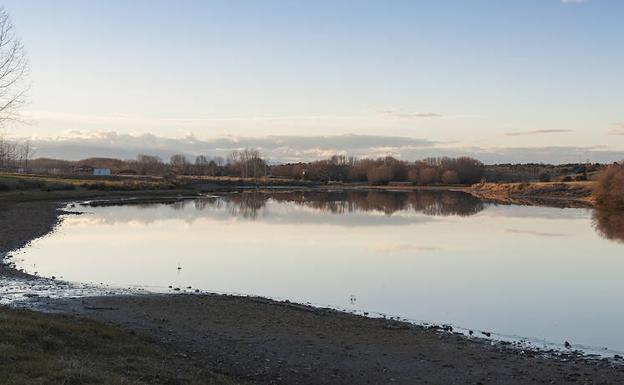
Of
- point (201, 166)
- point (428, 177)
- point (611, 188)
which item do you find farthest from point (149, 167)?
point (611, 188)

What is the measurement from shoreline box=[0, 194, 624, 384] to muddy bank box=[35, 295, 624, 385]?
0.02m

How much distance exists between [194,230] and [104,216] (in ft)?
38.5

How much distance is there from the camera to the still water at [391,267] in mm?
14039

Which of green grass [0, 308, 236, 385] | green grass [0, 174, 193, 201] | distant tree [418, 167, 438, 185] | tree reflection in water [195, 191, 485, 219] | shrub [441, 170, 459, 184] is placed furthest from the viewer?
distant tree [418, 167, 438, 185]

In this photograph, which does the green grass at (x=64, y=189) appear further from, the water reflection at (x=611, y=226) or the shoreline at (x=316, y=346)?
the water reflection at (x=611, y=226)

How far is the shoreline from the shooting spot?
8906mm

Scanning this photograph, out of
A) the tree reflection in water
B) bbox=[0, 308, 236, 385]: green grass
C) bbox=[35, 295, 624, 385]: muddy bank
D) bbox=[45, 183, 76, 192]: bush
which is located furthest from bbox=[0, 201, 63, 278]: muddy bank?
bbox=[45, 183, 76, 192]: bush

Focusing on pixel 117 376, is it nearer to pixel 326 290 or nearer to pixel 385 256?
pixel 326 290

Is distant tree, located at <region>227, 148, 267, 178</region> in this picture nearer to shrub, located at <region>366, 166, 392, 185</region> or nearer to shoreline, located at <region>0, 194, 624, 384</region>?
shrub, located at <region>366, 166, 392, 185</region>

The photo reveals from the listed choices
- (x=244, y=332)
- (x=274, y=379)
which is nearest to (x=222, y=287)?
(x=244, y=332)

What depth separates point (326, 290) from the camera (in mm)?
16469

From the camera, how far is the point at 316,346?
33.6 feet

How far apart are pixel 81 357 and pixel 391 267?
14.0 m

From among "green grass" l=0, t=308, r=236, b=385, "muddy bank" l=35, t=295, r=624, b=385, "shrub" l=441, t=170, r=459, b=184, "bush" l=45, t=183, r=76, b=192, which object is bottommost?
"muddy bank" l=35, t=295, r=624, b=385
